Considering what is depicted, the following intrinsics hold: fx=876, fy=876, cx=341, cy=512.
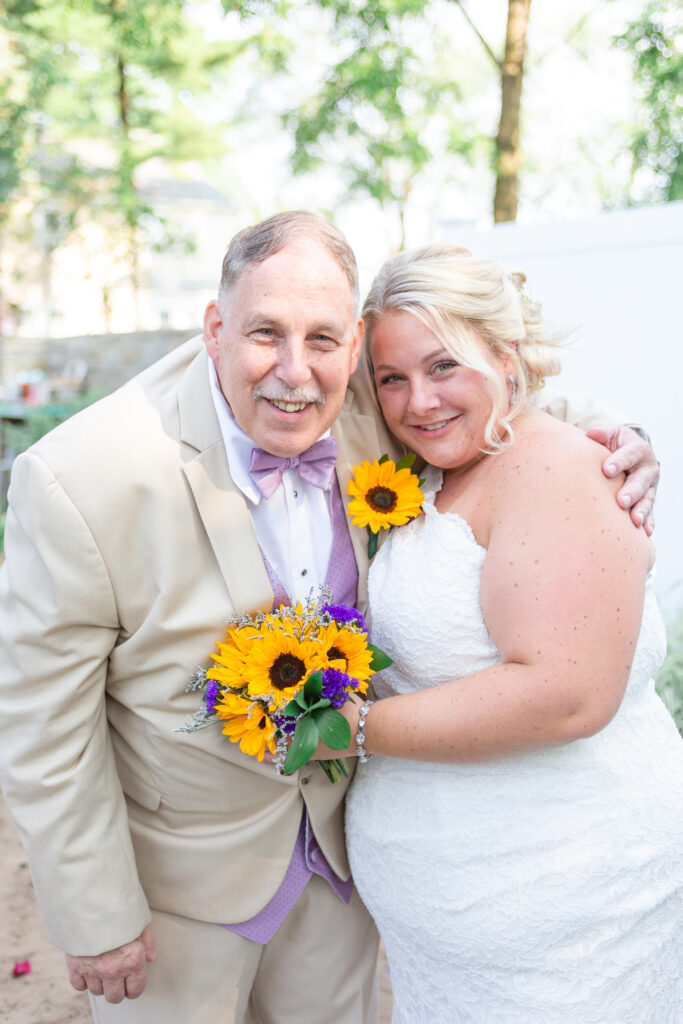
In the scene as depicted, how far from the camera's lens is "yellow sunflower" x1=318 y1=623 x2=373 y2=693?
2086mm

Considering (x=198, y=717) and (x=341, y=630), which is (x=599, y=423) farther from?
(x=198, y=717)

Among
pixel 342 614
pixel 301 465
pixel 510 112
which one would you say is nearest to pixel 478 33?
pixel 510 112

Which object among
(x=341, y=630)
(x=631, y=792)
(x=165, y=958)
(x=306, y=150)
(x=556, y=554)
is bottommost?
(x=165, y=958)

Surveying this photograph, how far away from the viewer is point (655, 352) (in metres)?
5.23

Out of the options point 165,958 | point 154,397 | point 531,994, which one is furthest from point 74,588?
point 531,994

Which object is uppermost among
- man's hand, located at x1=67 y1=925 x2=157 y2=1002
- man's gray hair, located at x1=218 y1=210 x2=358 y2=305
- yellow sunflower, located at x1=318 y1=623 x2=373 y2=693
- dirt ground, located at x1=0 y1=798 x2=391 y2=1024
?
man's gray hair, located at x1=218 y1=210 x2=358 y2=305

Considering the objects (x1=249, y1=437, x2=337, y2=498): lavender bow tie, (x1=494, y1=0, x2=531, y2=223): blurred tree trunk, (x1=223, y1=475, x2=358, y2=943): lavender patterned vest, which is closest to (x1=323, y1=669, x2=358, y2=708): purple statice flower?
(x1=223, y1=475, x2=358, y2=943): lavender patterned vest

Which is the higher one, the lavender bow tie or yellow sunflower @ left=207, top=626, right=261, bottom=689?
the lavender bow tie

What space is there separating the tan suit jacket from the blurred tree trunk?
7453 millimetres

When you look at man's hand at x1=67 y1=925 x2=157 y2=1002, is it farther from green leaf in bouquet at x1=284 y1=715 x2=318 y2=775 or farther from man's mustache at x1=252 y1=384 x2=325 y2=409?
man's mustache at x1=252 y1=384 x2=325 y2=409

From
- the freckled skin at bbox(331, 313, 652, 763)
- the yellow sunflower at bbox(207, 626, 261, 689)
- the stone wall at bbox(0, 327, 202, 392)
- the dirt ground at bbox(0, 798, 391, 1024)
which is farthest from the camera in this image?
the stone wall at bbox(0, 327, 202, 392)

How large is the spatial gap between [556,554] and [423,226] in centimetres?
3049

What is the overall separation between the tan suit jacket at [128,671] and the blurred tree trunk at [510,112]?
7453 mm

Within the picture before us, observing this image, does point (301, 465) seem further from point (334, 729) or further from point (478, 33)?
point (478, 33)
